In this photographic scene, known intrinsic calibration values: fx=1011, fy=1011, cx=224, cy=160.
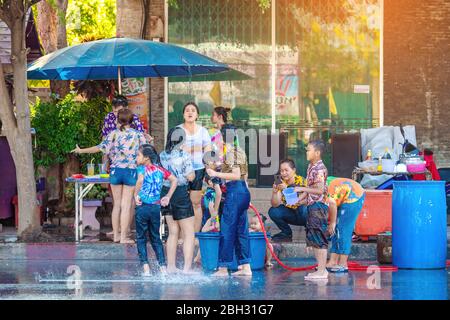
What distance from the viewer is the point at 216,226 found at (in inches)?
506

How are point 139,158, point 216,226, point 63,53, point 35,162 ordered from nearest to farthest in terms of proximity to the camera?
point 139,158 → point 216,226 → point 63,53 → point 35,162

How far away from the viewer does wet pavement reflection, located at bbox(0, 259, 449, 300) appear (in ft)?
35.0

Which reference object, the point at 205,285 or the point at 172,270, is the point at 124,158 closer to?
the point at 172,270

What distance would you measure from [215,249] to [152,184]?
1175 mm

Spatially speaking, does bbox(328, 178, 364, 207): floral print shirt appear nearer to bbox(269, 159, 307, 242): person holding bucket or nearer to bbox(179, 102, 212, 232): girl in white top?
bbox(269, 159, 307, 242): person holding bucket

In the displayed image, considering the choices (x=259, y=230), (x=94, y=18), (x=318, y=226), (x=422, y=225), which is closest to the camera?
(x=318, y=226)

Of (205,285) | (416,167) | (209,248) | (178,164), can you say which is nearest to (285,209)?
(416,167)

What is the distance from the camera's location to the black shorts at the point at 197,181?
509 inches

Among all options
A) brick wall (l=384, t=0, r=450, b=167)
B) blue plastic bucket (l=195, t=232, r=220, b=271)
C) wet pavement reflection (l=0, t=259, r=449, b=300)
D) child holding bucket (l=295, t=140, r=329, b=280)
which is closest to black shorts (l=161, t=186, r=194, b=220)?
blue plastic bucket (l=195, t=232, r=220, b=271)

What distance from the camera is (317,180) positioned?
470 inches

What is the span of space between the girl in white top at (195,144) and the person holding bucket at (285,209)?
1221 millimetres
